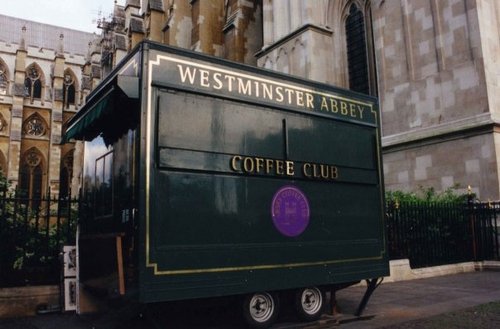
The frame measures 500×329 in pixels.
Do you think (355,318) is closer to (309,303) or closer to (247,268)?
(309,303)

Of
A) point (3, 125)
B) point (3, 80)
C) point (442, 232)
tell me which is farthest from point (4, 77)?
point (442, 232)

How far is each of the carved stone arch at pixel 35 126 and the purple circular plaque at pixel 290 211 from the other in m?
45.6

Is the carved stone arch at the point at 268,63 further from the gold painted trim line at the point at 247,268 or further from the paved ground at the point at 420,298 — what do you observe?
the gold painted trim line at the point at 247,268

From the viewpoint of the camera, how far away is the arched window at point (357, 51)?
57.4 feet

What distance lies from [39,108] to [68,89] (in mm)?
4920

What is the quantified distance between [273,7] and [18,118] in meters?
33.8

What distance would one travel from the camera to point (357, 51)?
1784 centimetres

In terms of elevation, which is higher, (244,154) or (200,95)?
(200,95)

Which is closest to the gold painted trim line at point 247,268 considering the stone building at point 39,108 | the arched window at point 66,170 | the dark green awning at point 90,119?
the dark green awning at point 90,119

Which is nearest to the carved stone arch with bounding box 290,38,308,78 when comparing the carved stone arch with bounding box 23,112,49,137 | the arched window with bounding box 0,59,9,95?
the carved stone arch with bounding box 23,112,49,137

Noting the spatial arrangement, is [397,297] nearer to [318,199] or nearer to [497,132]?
[318,199]

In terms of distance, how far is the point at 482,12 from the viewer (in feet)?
42.5

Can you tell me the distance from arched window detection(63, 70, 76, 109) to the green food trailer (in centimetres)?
4667

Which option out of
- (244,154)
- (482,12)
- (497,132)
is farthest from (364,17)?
(244,154)
